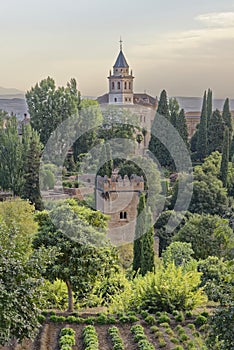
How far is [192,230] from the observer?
1714 centimetres

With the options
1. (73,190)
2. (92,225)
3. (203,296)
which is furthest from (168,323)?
(73,190)

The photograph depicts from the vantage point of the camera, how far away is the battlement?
19500 millimetres

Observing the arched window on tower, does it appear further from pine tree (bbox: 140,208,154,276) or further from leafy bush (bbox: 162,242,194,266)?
pine tree (bbox: 140,208,154,276)

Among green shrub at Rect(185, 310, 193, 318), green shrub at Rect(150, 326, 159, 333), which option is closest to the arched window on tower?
green shrub at Rect(185, 310, 193, 318)

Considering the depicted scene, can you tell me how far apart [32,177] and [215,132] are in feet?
48.7

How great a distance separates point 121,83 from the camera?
4609 centimetres

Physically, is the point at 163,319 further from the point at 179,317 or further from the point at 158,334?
the point at 158,334

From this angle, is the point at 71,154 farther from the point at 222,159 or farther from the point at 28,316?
the point at 28,316

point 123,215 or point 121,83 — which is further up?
point 121,83

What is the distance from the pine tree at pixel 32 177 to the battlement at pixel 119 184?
9.58 feet

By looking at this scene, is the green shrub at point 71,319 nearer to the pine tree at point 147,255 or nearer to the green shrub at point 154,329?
the green shrub at point 154,329

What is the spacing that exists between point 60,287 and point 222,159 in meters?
17.5

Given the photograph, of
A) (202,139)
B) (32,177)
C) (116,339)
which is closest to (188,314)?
(116,339)

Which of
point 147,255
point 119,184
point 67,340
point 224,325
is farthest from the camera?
point 119,184
